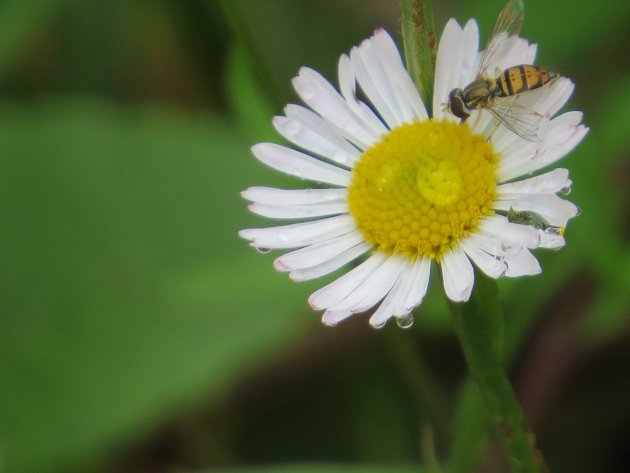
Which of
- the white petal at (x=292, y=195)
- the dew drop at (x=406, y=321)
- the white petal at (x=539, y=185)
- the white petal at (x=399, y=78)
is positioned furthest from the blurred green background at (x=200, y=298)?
the dew drop at (x=406, y=321)

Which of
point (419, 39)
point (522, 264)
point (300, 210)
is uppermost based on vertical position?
point (419, 39)

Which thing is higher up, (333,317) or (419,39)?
(419,39)

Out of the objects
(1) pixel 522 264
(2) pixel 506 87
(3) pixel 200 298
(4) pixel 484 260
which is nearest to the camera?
(1) pixel 522 264

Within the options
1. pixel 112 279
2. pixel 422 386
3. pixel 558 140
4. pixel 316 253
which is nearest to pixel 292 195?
pixel 316 253

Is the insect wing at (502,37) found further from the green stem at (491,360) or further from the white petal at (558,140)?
the green stem at (491,360)

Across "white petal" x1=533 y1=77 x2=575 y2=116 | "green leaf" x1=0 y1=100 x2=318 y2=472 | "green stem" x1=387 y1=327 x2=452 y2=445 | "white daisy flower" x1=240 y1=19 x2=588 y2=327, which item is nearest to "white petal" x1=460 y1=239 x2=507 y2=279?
"white daisy flower" x1=240 y1=19 x2=588 y2=327

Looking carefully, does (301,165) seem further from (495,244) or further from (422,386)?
(422,386)

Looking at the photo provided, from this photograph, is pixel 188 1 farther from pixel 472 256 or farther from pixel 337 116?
pixel 472 256

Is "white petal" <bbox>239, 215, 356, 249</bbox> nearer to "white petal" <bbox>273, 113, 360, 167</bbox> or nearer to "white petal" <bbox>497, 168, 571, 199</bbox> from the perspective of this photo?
"white petal" <bbox>273, 113, 360, 167</bbox>
